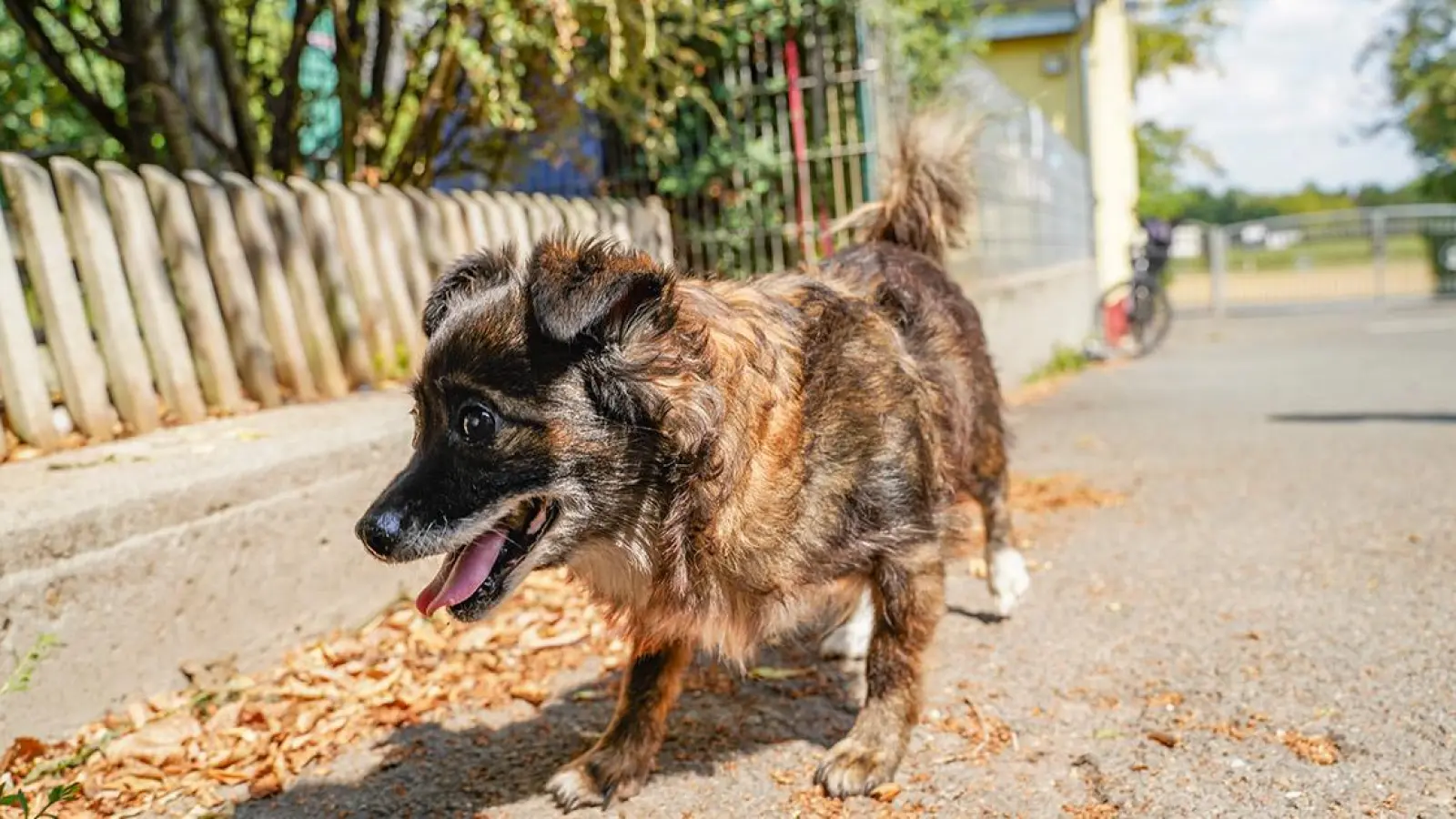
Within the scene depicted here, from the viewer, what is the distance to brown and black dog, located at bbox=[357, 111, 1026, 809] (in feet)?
8.75

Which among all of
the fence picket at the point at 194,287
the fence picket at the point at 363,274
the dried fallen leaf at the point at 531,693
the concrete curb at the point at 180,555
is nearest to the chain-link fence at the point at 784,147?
the fence picket at the point at 363,274

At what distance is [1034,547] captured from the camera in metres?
5.54

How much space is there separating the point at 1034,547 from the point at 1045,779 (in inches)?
98.1

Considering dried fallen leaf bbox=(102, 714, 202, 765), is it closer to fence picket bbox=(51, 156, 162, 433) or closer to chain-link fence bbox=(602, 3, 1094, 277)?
fence picket bbox=(51, 156, 162, 433)

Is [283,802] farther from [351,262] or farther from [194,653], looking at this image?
[351,262]

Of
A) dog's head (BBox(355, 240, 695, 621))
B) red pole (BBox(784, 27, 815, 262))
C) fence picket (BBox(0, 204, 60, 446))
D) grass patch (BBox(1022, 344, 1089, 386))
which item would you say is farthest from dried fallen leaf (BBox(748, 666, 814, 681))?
grass patch (BBox(1022, 344, 1089, 386))

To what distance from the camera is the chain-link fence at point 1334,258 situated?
80.3ft

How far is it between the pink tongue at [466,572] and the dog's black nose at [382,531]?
24cm

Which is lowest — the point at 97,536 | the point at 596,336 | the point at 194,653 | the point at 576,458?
the point at 194,653

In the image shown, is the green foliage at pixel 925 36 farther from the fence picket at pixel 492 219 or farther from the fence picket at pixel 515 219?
the fence picket at pixel 492 219

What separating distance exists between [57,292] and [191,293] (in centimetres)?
59

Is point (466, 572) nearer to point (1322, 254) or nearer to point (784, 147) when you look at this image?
point (784, 147)

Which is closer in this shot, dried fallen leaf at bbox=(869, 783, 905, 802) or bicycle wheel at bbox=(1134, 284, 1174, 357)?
dried fallen leaf at bbox=(869, 783, 905, 802)

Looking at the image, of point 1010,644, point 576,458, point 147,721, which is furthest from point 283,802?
point 1010,644
